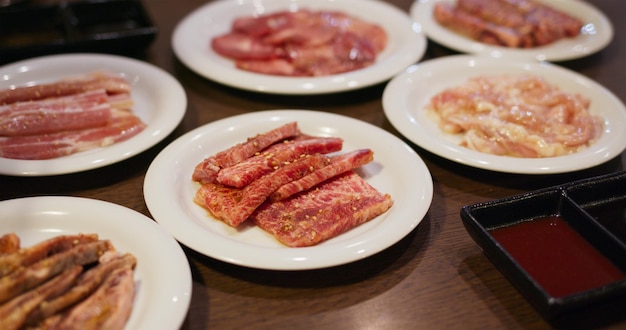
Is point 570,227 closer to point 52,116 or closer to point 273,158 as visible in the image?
point 273,158

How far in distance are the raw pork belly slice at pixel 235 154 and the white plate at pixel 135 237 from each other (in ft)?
1.15

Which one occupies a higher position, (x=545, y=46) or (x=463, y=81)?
(x=545, y=46)

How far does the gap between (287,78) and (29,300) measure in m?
1.89

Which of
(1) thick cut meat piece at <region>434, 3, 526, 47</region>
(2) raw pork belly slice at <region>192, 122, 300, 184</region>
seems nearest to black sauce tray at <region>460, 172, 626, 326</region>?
(2) raw pork belly slice at <region>192, 122, 300, 184</region>

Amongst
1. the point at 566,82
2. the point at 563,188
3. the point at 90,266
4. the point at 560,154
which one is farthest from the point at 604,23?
the point at 90,266

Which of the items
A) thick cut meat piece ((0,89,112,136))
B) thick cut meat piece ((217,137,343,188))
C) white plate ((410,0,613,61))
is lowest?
thick cut meat piece ((0,89,112,136))

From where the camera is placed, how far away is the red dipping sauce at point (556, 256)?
201cm

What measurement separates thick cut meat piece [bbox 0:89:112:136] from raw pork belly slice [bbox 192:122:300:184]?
2.17 ft

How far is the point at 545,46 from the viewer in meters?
3.82

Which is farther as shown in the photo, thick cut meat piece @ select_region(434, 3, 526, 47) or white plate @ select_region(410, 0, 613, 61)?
thick cut meat piece @ select_region(434, 3, 526, 47)

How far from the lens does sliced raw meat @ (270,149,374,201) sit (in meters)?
2.31

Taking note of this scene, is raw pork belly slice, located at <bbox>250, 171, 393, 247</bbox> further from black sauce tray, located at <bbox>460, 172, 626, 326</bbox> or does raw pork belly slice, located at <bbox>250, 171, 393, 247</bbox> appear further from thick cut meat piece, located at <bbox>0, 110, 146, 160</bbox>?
thick cut meat piece, located at <bbox>0, 110, 146, 160</bbox>

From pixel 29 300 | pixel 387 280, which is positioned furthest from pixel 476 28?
pixel 29 300

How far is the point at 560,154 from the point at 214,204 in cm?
161
